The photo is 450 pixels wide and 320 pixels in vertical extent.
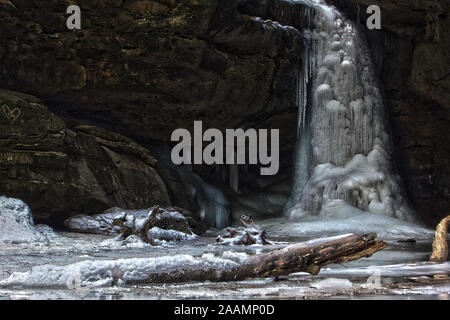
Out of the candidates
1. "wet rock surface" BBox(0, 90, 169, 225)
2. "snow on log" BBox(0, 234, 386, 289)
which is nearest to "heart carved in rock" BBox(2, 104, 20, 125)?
"wet rock surface" BBox(0, 90, 169, 225)

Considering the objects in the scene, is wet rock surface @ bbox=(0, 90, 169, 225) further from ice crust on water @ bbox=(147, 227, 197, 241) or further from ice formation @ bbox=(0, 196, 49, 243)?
ice crust on water @ bbox=(147, 227, 197, 241)

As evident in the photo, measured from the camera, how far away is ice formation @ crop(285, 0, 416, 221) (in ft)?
55.8

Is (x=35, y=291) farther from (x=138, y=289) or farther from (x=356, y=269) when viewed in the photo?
(x=356, y=269)

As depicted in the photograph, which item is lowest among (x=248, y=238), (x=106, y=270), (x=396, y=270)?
(x=248, y=238)

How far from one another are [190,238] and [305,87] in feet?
26.2

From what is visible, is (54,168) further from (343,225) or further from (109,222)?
(343,225)

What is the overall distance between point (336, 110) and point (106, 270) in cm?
1478

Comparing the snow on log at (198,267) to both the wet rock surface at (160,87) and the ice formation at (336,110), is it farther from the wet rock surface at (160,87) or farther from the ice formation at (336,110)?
the ice formation at (336,110)

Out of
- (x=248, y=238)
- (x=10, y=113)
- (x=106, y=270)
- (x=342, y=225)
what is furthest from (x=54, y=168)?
(x=106, y=270)

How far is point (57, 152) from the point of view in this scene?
1261 centimetres

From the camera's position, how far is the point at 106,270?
3.97 m

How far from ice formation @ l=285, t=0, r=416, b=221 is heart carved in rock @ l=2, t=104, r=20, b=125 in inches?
354

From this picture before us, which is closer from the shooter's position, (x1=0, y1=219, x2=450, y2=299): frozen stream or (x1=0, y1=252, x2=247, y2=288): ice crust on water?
(x1=0, y1=219, x2=450, y2=299): frozen stream

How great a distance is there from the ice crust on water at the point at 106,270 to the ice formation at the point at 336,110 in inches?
495
